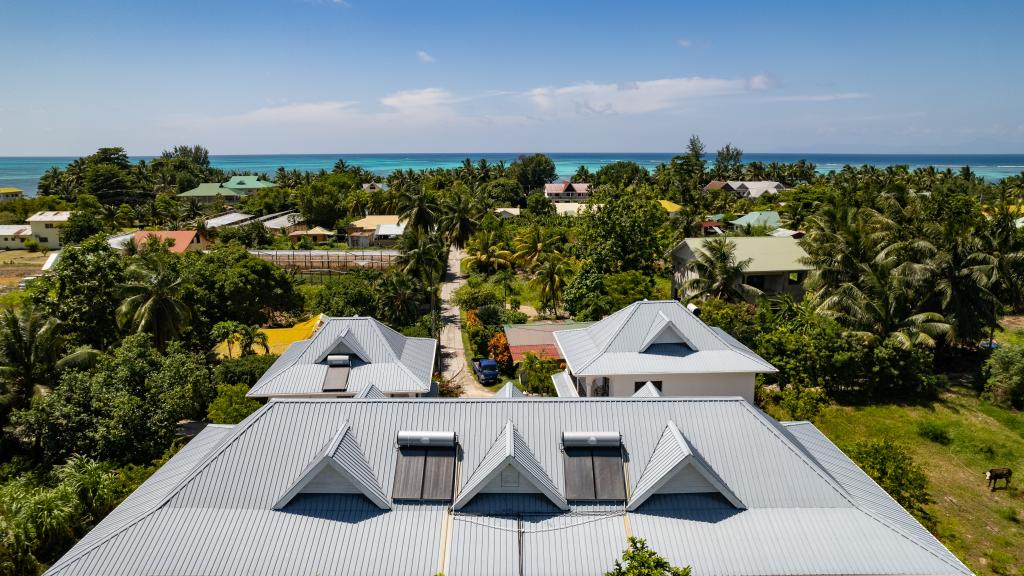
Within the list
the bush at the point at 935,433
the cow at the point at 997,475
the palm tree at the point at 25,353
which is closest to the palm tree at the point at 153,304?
the palm tree at the point at 25,353

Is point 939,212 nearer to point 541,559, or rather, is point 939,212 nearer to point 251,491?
point 541,559

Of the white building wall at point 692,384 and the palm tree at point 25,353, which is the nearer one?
the palm tree at point 25,353

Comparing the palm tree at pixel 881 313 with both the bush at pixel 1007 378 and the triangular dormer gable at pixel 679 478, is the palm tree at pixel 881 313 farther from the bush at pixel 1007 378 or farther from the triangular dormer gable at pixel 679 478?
the triangular dormer gable at pixel 679 478

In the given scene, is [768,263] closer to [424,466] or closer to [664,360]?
[664,360]

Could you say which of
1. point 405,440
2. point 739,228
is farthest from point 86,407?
point 739,228

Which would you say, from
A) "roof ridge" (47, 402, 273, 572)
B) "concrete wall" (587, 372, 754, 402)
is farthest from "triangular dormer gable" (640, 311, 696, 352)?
"roof ridge" (47, 402, 273, 572)

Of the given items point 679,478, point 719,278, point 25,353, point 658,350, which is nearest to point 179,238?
point 25,353
